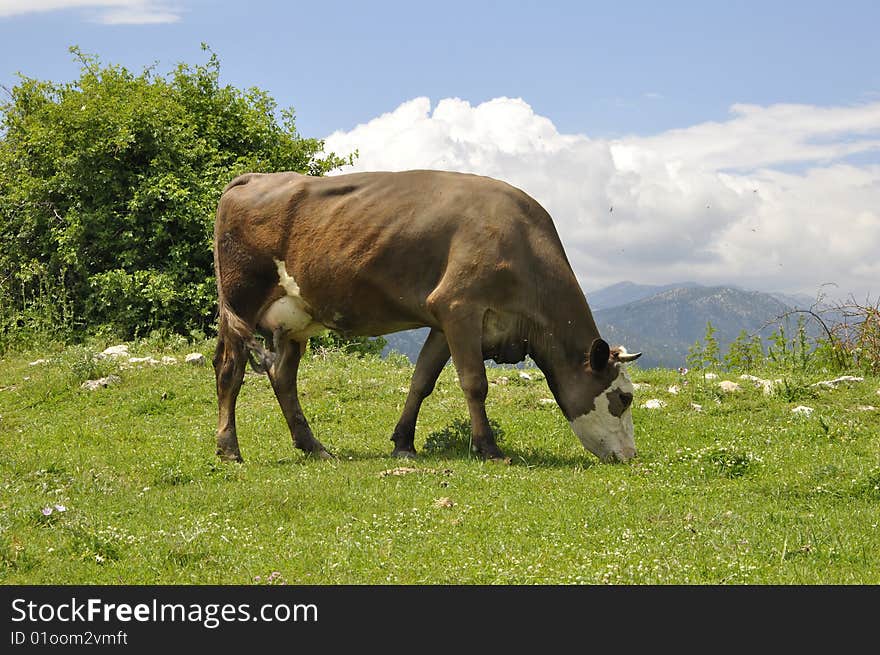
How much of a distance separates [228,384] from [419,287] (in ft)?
8.79

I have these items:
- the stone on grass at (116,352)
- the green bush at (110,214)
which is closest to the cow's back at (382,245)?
the stone on grass at (116,352)

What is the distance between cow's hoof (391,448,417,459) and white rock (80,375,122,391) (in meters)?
6.16

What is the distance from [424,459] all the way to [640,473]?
2.51 meters

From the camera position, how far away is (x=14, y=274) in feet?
79.8

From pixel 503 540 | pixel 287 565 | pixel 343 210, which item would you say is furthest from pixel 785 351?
pixel 287 565

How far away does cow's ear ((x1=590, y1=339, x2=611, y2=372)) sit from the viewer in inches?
452

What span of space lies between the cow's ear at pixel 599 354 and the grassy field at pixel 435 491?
1137 mm

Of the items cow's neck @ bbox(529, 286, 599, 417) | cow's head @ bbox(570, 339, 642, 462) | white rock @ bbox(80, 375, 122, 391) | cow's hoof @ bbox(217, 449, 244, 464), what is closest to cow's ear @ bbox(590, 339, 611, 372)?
cow's head @ bbox(570, 339, 642, 462)

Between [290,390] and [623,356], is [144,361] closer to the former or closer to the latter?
[290,390]

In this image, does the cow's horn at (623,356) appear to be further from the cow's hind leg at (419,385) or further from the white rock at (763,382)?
the white rock at (763,382)

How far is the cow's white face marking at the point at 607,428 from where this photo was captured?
11.6m

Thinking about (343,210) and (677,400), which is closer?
(343,210)

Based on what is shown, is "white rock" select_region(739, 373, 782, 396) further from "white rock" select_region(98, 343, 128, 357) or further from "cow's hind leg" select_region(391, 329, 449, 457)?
"white rock" select_region(98, 343, 128, 357)
